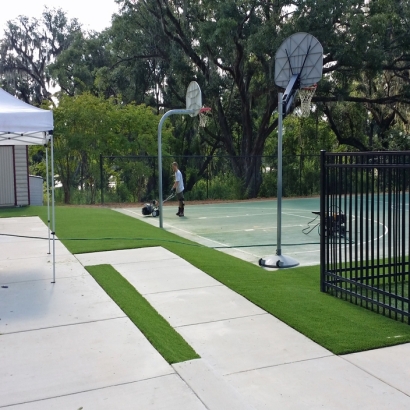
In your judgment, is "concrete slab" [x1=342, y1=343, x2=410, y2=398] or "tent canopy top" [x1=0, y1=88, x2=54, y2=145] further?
"tent canopy top" [x1=0, y1=88, x2=54, y2=145]

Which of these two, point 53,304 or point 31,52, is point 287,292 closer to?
point 53,304

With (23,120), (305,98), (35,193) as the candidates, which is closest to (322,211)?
(23,120)

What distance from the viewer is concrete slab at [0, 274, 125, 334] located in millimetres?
6465

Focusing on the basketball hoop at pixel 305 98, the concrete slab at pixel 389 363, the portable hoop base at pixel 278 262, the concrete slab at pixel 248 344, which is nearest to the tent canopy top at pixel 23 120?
the concrete slab at pixel 248 344

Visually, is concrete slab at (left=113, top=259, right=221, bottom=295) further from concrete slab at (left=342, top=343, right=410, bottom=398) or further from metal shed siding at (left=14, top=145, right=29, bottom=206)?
metal shed siding at (left=14, top=145, right=29, bottom=206)

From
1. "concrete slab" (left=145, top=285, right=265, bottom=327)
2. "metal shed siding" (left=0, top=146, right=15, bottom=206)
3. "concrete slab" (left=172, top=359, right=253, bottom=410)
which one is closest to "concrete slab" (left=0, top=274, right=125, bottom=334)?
"concrete slab" (left=145, top=285, right=265, bottom=327)

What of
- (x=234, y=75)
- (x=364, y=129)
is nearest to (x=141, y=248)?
(x=234, y=75)

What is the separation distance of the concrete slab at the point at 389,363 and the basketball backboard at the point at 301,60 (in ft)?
18.6

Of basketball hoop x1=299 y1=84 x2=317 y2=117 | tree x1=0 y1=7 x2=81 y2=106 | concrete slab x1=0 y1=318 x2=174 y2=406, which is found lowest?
concrete slab x1=0 y1=318 x2=174 y2=406

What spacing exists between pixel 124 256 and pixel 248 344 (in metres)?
4.93

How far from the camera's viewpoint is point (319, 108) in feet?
99.6

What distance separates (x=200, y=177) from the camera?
96.4 feet

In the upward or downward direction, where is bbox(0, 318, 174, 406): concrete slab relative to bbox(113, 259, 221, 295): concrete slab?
downward

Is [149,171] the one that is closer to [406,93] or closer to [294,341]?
[406,93]
